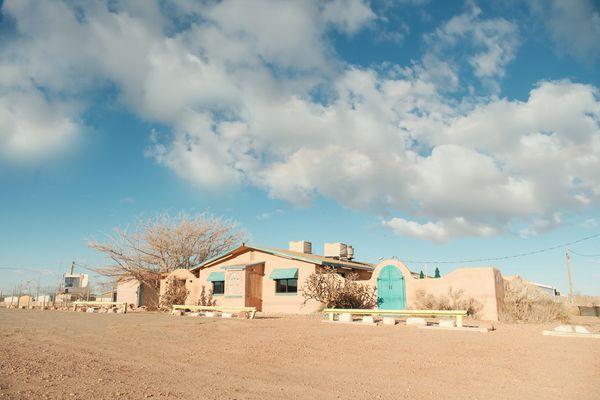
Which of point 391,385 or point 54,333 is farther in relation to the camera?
point 54,333

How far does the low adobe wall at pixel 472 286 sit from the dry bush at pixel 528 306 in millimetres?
433

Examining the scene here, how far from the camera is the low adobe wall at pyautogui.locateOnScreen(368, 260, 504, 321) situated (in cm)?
1878

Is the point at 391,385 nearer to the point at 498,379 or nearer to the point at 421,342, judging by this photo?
the point at 498,379

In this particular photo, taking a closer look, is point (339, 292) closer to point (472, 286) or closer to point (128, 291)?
point (472, 286)

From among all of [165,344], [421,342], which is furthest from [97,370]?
[421,342]

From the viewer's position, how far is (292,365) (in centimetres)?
828

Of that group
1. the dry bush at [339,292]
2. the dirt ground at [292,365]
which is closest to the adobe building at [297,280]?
the dry bush at [339,292]

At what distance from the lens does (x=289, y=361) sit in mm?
8648

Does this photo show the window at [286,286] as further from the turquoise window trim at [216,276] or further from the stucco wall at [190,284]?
the stucco wall at [190,284]

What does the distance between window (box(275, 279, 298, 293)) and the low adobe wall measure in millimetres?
6222

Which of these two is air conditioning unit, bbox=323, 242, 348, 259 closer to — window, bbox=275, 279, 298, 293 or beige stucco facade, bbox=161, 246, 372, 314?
beige stucco facade, bbox=161, 246, 372, 314

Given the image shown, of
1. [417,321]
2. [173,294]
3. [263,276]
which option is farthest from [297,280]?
[417,321]

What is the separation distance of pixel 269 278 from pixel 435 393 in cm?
1967

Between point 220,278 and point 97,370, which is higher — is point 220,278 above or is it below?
above
